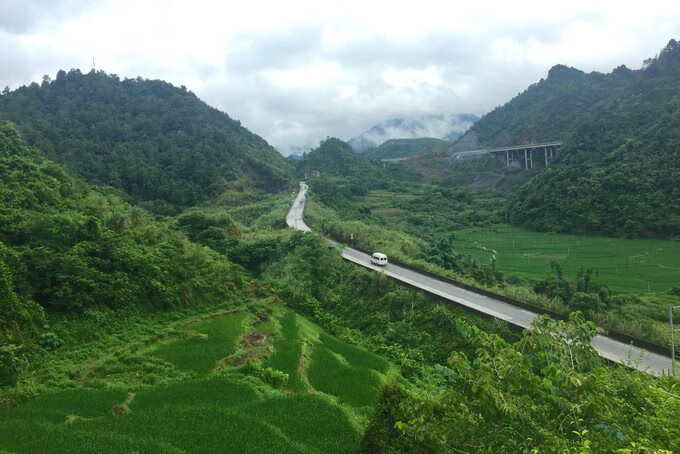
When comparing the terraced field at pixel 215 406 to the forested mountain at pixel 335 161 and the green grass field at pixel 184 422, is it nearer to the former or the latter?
the green grass field at pixel 184 422

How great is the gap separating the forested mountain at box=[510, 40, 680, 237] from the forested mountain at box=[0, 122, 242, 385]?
55.6 meters

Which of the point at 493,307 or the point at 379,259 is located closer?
the point at 493,307

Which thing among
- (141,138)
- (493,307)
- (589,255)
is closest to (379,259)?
(493,307)

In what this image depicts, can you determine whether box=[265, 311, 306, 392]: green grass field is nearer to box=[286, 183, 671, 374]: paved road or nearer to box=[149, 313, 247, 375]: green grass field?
box=[149, 313, 247, 375]: green grass field

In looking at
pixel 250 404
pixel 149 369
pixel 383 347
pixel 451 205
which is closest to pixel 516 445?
pixel 250 404

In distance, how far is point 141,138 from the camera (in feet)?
276

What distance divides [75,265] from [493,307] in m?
22.6

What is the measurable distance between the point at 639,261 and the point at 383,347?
37.7m

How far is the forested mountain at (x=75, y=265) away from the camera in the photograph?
1658 cm

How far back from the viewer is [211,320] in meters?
22.6

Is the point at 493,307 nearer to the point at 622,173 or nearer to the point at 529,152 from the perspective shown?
the point at 622,173

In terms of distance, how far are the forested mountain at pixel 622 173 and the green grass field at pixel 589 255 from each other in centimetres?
342

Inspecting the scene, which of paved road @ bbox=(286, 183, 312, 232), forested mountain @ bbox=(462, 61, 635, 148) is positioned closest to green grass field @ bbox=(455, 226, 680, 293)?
paved road @ bbox=(286, 183, 312, 232)

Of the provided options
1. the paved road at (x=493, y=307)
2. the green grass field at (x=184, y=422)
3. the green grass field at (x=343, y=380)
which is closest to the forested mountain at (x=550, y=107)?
the paved road at (x=493, y=307)
